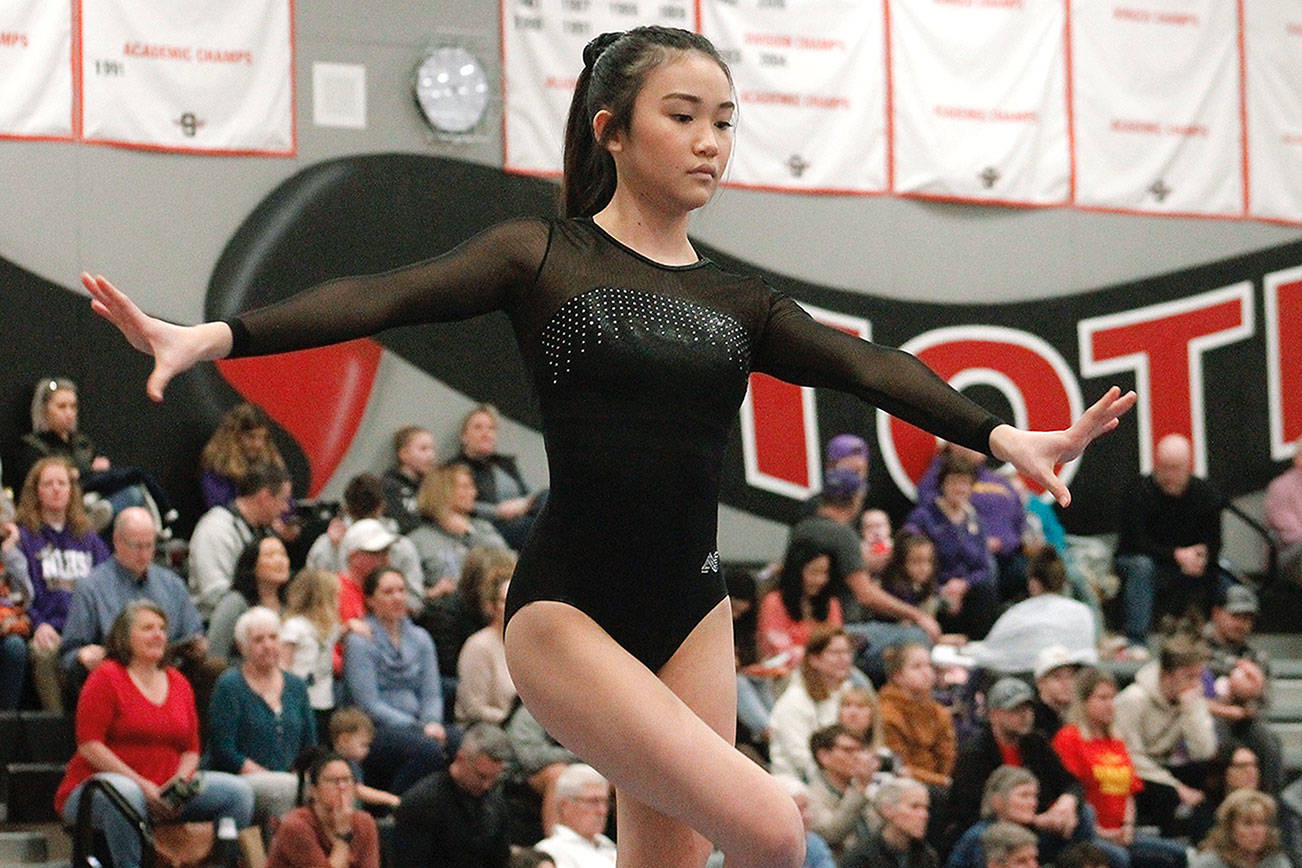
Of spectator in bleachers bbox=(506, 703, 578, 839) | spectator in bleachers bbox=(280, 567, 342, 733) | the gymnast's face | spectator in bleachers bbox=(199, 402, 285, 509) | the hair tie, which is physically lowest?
spectator in bleachers bbox=(506, 703, 578, 839)

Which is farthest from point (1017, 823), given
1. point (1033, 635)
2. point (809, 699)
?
point (1033, 635)

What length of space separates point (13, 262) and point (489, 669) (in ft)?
12.2

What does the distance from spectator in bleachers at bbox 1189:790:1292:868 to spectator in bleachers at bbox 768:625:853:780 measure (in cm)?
176

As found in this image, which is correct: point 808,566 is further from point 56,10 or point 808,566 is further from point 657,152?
point 657,152

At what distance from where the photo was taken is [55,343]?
10.2m

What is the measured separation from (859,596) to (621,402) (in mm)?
6392

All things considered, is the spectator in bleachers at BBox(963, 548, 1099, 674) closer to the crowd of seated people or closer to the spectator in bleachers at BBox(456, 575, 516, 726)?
the crowd of seated people

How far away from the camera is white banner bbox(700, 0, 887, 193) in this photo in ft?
39.1

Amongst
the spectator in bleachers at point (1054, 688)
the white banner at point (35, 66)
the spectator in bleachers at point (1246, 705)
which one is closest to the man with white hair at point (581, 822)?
the spectator in bleachers at point (1054, 688)

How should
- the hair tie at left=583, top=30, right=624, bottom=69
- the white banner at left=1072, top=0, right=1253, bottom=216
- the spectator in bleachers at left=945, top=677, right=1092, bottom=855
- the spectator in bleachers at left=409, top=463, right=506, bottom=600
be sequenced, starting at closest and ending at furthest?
the hair tie at left=583, top=30, right=624, bottom=69 → the spectator in bleachers at left=945, top=677, right=1092, bottom=855 → the spectator in bleachers at left=409, top=463, right=506, bottom=600 → the white banner at left=1072, top=0, right=1253, bottom=216

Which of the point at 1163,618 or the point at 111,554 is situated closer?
the point at 111,554

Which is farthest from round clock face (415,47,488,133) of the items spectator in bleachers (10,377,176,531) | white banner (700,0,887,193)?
spectator in bleachers (10,377,176,531)

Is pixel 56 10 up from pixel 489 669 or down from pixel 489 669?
up

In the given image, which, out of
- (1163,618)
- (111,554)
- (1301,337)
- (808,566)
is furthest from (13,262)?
(1301,337)
